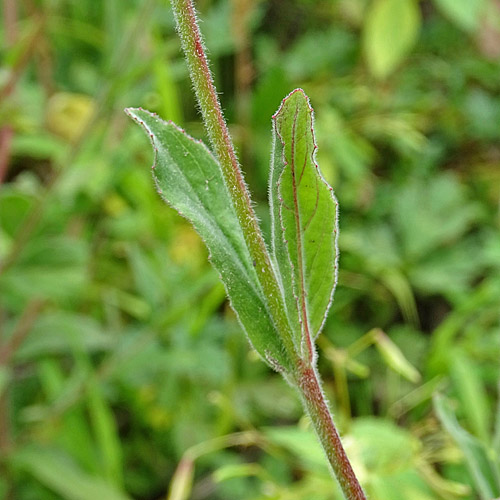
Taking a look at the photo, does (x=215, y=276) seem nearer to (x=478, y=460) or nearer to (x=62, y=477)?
(x=62, y=477)

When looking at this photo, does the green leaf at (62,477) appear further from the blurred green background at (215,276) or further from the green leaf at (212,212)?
the green leaf at (212,212)

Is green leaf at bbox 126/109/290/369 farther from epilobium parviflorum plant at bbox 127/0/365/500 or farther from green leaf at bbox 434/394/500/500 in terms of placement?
green leaf at bbox 434/394/500/500

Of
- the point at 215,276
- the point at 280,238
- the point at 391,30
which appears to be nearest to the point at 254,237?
the point at 280,238

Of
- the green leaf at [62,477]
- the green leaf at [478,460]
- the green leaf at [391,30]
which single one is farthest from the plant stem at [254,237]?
the green leaf at [391,30]

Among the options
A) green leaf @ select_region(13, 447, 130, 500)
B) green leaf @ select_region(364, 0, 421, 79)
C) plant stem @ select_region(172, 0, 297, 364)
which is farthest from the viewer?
green leaf @ select_region(364, 0, 421, 79)

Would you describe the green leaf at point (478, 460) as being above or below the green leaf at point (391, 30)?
below

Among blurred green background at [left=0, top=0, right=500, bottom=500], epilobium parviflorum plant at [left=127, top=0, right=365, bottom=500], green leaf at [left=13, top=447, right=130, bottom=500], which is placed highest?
epilobium parviflorum plant at [left=127, top=0, right=365, bottom=500]

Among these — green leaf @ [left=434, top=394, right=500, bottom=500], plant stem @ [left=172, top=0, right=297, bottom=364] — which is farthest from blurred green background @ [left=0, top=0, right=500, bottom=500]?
plant stem @ [left=172, top=0, right=297, bottom=364]

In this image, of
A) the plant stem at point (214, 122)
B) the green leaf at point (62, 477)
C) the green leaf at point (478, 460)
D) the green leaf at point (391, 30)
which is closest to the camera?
the plant stem at point (214, 122)
